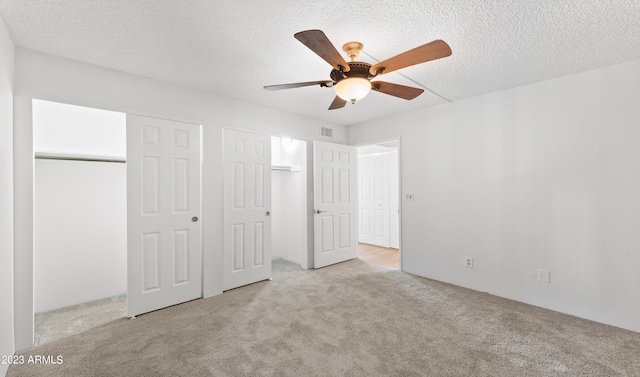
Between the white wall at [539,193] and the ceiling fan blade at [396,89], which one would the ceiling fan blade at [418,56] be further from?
the white wall at [539,193]

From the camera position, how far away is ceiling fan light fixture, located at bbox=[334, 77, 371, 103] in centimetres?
195

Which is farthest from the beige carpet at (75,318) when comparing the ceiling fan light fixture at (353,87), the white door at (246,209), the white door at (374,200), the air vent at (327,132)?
the white door at (374,200)

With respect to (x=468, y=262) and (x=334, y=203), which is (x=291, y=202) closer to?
(x=334, y=203)

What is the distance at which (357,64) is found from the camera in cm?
193

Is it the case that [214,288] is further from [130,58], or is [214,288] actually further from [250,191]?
[130,58]

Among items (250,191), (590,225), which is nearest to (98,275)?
(250,191)

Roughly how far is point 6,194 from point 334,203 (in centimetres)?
354

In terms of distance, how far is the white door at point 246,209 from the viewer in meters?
3.33


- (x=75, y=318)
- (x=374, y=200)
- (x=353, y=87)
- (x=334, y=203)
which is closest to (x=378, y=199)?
(x=374, y=200)

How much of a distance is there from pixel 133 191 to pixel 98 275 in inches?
46.4

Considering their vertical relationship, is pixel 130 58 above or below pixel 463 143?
above

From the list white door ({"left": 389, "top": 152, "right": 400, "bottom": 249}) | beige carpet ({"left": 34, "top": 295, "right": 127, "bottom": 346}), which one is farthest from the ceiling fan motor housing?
white door ({"left": 389, "top": 152, "right": 400, "bottom": 249})

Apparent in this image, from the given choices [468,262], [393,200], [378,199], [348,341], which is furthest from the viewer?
[378,199]

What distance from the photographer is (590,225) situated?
2590 mm
